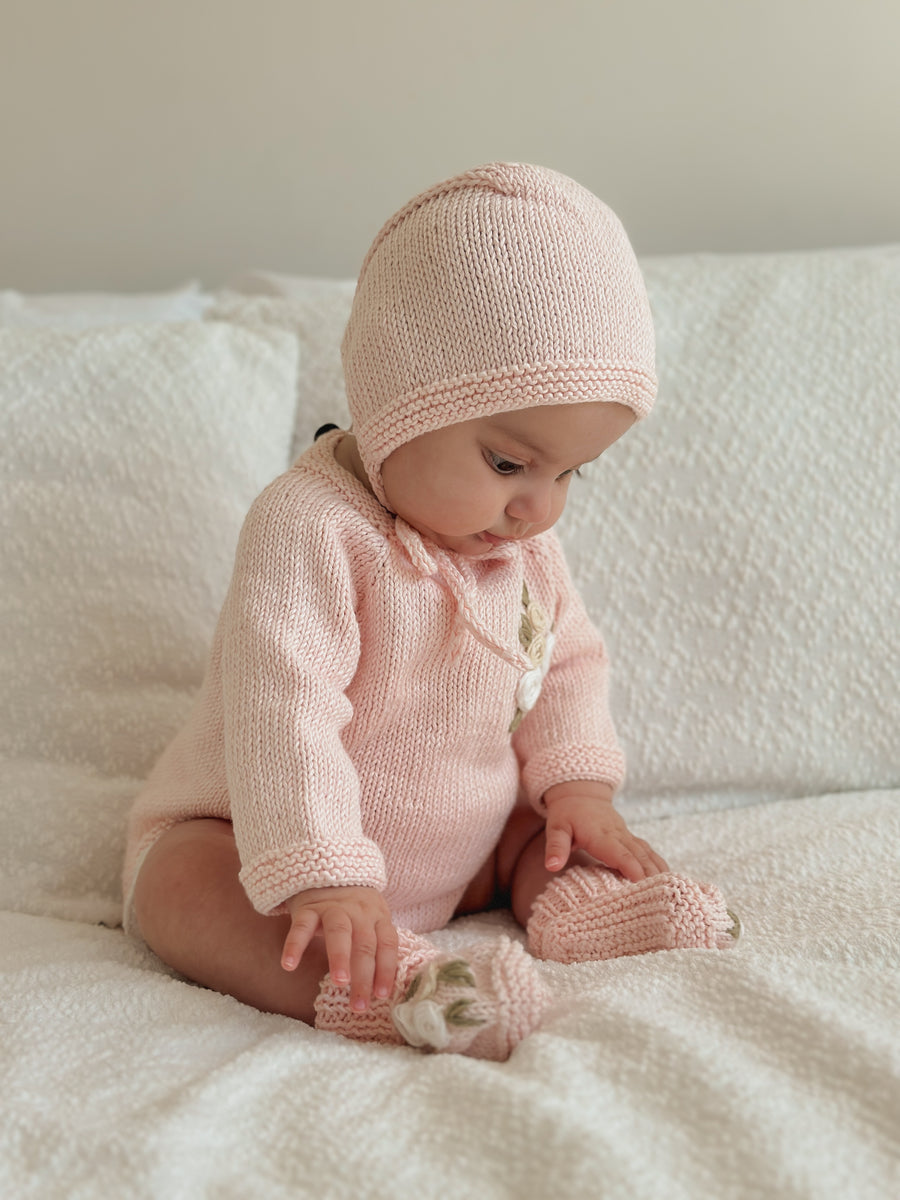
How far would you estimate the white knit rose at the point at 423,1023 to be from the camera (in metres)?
0.71

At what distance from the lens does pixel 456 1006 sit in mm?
716

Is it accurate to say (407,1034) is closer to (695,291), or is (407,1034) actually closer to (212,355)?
(212,355)

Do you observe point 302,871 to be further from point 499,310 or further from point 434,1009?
point 499,310

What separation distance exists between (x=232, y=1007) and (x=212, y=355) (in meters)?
0.72

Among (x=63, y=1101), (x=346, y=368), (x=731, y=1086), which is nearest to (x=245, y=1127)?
(x=63, y=1101)

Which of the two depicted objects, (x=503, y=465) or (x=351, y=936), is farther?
(x=503, y=465)

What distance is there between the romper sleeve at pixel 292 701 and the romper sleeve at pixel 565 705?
0.73 ft

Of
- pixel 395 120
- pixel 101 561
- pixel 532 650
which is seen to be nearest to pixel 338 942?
pixel 532 650

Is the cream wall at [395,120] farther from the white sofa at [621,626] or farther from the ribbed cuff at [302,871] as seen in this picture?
the ribbed cuff at [302,871]

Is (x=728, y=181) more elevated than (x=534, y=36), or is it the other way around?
(x=534, y=36)

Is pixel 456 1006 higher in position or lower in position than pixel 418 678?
lower

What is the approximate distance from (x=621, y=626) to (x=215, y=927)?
56cm

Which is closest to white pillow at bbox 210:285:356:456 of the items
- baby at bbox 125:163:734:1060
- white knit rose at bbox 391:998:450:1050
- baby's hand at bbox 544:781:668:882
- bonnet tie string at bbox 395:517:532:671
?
baby at bbox 125:163:734:1060

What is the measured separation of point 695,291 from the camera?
1.31 meters
